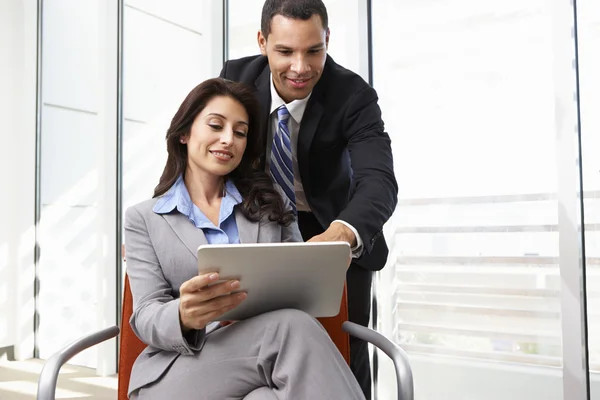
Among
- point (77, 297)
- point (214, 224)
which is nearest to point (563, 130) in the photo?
point (214, 224)

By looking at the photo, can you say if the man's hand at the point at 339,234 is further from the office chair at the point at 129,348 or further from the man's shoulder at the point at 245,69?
the man's shoulder at the point at 245,69

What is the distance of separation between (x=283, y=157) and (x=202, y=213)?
0.37 meters

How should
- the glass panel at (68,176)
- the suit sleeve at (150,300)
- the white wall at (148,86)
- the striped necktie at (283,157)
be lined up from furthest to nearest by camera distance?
the glass panel at (68,176), the white wall at (148,86), the striped necktie at (283,157), the suit sleeve at (150,300)

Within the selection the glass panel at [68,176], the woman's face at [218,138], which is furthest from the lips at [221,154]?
the glass panel at [68,176]

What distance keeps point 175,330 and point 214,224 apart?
0.40 metres

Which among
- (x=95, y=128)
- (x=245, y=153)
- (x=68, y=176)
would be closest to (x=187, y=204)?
(x=245, y=153)

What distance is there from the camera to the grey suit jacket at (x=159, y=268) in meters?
1.28

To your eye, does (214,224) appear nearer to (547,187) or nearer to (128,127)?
(547,187)

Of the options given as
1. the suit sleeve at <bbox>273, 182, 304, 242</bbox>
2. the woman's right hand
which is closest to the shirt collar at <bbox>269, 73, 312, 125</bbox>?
the suit sleeve at <bbox>273, 182, 304, 242</bbox>

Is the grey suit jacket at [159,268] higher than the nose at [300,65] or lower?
lower

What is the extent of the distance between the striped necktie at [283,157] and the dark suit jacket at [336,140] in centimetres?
4

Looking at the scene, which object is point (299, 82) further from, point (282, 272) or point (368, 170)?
point (282, 272)

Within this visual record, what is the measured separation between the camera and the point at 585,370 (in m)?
2.14

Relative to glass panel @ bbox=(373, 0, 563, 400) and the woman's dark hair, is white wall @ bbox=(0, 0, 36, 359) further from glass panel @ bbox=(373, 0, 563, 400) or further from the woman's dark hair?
the woman's dark hair
